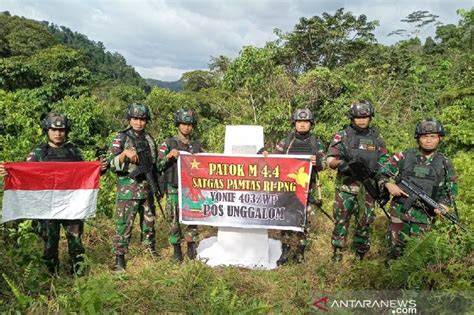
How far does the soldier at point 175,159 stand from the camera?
6449 millimetres

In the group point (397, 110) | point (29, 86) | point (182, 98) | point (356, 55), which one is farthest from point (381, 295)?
point (356, 55)

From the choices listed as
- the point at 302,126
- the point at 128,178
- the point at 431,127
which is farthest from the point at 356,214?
the point at 128,178

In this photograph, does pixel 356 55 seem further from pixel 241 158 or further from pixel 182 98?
pixel 241 158

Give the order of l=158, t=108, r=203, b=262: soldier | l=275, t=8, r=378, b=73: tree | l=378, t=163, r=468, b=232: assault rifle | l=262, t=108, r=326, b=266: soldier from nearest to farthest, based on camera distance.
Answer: l=378, t=163, r=468, b=232: assault rifle, l=262, t=108, r=326, b=266: soldier, l=158, t=108, r=203, b=262: soldier, l=275, t=8, r=378, b=73: tree

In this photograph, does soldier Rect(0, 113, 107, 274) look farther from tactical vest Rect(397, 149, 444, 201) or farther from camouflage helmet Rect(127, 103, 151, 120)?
tactical vest Rect(397, 149, 444, 201)

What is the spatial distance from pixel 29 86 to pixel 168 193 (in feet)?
69.1

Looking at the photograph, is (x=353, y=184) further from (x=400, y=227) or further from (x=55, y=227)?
(x=55, y=227)

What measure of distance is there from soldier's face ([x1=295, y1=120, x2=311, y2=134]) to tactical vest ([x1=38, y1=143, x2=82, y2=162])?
3244 millimetres

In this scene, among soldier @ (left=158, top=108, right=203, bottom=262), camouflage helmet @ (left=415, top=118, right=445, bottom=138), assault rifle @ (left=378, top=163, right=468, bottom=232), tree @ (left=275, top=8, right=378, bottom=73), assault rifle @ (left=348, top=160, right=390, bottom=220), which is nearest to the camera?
assault rifle @ (left=378, top=163, right=468, bottom=232)

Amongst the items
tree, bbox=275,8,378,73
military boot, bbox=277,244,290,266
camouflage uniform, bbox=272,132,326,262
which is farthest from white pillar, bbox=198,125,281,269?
tree, bbox=275,8,378,73

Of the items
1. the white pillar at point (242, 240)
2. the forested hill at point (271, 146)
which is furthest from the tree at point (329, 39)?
the white pillar at point (242, 240)

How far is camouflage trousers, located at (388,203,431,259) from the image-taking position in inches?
212

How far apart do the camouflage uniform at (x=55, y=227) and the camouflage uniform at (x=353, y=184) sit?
3673 mm

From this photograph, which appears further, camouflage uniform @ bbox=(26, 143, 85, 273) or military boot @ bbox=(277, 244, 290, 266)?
military boot @ bbox=(277, 244, 290, 266)
